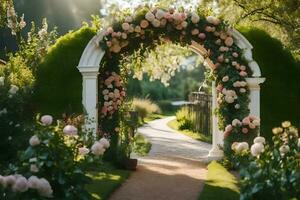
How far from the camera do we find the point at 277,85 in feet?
32.0

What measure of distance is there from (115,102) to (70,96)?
36.5 inches

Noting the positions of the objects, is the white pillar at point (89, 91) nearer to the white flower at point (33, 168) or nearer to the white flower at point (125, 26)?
the white flower at point (125, 26)

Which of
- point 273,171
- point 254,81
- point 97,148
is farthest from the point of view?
point 254,81

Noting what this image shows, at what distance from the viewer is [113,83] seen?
9992mm

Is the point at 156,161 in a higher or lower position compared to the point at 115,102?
lower

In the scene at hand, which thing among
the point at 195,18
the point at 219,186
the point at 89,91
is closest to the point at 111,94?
the point at 89,91

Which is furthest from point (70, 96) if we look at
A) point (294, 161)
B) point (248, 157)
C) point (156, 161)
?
point (294, 161)

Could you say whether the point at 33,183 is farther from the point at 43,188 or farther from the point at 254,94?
the point at 254,94

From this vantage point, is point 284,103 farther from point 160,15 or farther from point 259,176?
point 259,176

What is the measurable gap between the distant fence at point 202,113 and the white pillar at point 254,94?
7.27 meters

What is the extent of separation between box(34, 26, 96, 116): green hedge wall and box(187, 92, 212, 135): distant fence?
8047 millimetres

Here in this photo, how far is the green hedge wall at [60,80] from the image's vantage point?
9664 millimetres

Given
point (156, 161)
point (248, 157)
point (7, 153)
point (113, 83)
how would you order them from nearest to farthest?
1. point (248, 157)
2. point (7, 153)
3. point (113, 83)
4. point (156, 161)

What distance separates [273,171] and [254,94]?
5128mm
